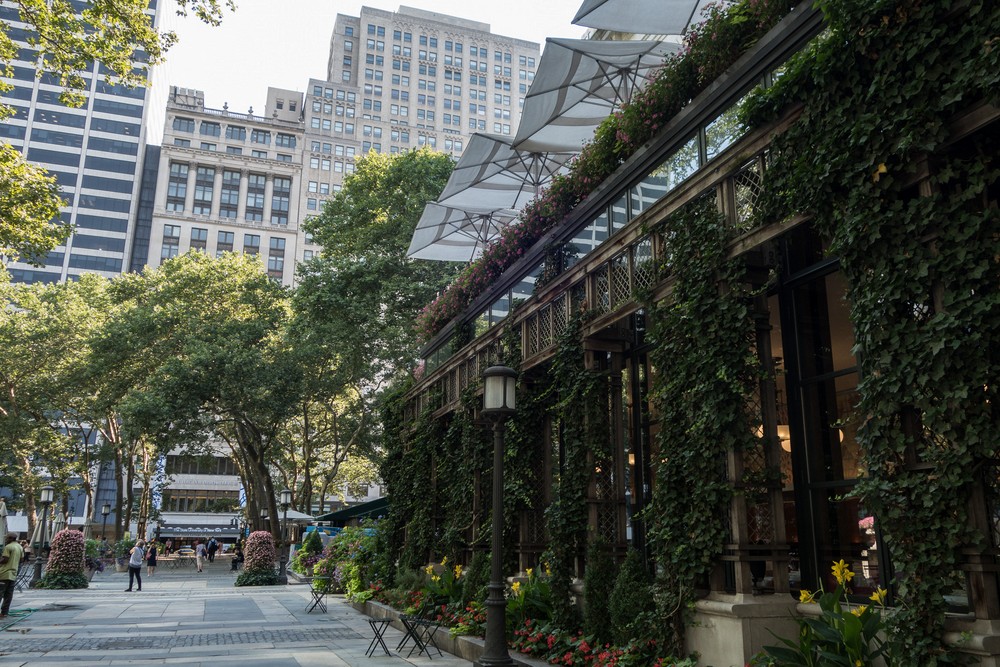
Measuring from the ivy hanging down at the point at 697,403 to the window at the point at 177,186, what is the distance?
104720mm

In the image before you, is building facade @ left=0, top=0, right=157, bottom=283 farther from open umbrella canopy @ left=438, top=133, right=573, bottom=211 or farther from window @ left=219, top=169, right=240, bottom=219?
open umbrella canopy @ left=438, top=133, right=573, bottom=211

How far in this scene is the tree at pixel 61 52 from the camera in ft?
48.0

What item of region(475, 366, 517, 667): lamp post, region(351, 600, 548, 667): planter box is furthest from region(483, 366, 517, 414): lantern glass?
region(351, 600, 548, 667): planter box

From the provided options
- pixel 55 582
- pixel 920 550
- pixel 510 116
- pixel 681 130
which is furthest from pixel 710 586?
pixel 510 116

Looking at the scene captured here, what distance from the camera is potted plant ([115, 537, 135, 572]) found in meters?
→ 42.0

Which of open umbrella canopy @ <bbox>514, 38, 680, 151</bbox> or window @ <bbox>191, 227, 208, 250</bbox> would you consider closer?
open umbrella canopy @ <bbox>514, 38, 680, 151</bbox>

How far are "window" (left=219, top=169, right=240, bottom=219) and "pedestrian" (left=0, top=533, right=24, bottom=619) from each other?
92945 millimetres

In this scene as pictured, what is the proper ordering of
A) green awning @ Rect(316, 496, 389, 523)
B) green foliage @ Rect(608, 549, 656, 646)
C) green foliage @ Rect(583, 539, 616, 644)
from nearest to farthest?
green foliage @ Rect(608, 549, 656, 646), green foliage @ Rect(583, 539, 616, 644), green awning @ Rect(316, 496, 389, 523)

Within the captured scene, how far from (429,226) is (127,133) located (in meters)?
106

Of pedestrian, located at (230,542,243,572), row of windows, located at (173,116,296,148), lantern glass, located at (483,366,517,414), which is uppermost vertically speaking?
row of windows, located at (173,116,296,148)

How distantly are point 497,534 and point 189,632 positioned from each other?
888cm

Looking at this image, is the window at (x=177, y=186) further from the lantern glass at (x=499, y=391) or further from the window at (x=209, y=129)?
the lantern glass at (x=499, y=391)

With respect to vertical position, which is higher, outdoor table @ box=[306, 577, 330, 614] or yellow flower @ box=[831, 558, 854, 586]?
yellow flower @ box=[831, 558, 854, 586]

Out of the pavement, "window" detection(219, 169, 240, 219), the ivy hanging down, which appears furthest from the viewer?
"window" detection(219, 169, 240, 219)
